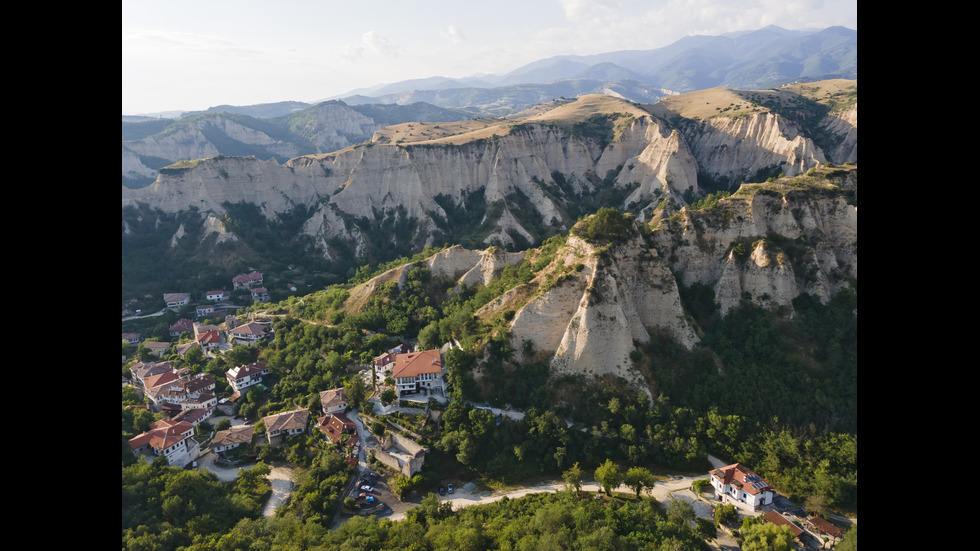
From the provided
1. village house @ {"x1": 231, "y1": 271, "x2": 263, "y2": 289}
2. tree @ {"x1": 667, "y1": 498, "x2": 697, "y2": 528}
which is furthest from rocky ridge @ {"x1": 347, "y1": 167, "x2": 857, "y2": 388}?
village house @ {"x1": 231, "y1": 271, "x2": 263, "y2": 289}

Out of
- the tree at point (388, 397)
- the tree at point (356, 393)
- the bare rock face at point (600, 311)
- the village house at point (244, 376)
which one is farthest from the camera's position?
the village house at point (244, 376)

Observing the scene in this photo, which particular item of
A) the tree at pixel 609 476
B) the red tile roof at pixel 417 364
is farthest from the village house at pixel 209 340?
the tree at pixel 609 476

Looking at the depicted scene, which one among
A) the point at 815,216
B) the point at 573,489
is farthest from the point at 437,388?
the point at 815,216

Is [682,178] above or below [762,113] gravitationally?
below

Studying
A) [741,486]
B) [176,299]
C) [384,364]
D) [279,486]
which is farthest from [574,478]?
[176,299]

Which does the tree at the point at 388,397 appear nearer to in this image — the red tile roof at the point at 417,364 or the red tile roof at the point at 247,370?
the red tile roof at the point at 417,364

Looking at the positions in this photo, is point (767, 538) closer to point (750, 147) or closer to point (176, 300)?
point (176, 300)

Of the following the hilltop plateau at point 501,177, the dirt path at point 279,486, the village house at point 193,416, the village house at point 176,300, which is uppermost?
the hilltop plateau at point 501,177
